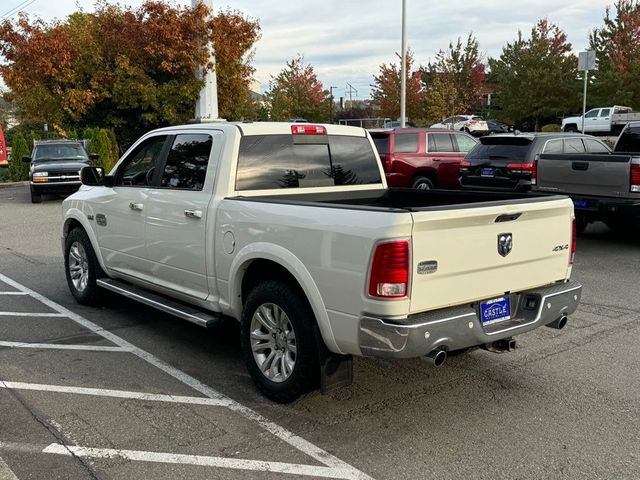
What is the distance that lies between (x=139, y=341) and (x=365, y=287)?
292cm

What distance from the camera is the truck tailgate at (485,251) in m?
3.66

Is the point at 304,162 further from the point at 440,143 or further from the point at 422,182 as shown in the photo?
the point at 440,143

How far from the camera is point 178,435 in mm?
3902

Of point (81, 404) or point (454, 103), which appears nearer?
point (81, 404)

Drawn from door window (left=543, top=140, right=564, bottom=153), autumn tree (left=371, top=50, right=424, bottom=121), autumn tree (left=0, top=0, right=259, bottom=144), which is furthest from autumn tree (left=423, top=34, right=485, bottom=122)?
door window (left=543, top=140, right=564, bottom=153)

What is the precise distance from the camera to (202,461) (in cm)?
358

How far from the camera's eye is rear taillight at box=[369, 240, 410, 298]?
3.54m

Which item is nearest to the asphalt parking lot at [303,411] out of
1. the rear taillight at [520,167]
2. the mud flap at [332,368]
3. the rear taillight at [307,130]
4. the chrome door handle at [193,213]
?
the mud flap at [332,368]

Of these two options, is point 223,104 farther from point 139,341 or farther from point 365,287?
point 365,287

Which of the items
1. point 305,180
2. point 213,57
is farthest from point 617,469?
point 213,57

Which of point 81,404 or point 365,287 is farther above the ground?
point 365,287

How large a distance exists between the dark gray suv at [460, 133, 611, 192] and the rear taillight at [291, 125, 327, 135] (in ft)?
21.7

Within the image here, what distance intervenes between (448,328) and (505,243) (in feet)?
2.44

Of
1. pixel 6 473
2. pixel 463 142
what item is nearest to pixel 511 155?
pixel 463 142
